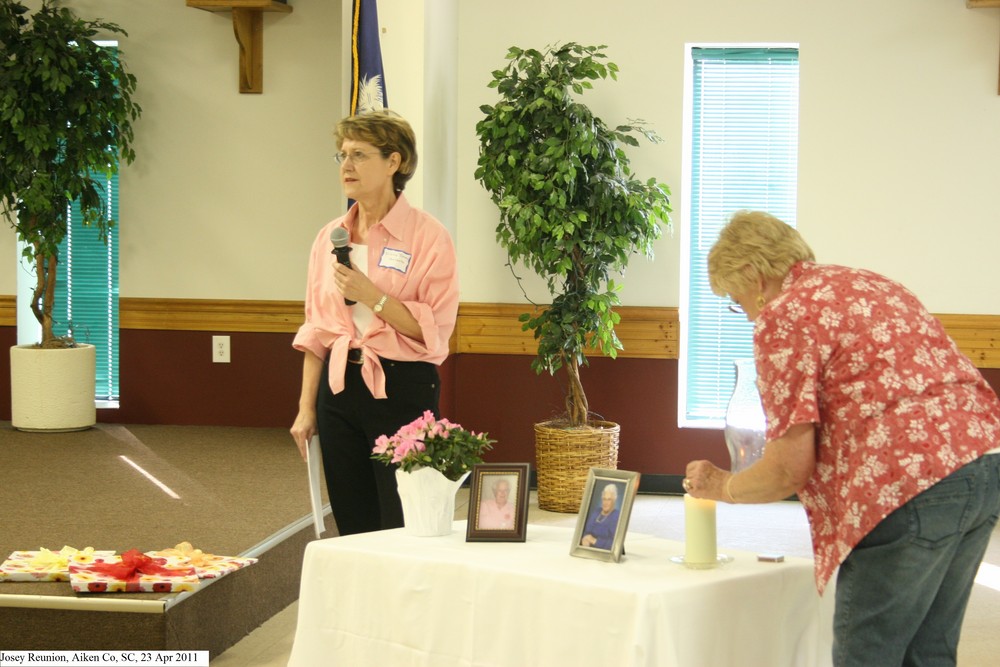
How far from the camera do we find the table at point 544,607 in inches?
78.7

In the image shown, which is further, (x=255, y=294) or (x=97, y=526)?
(x=255, y=294)

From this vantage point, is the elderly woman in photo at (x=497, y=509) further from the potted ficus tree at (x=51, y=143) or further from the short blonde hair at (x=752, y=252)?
the potted ficus tree at (x=51, y=143)

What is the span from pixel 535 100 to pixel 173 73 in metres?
2.25

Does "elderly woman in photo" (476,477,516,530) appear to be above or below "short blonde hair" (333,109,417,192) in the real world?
below

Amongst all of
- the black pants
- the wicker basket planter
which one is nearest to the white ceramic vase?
the black pants

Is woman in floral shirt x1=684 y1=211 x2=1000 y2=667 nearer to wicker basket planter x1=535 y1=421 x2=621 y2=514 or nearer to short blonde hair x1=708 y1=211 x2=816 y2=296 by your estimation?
short blonde hair x1=708 y1=211 x2=816 y2=296

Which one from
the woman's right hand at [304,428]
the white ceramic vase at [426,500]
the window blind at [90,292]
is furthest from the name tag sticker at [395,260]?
the window blind at [90,292]

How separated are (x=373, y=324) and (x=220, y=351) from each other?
141 inches

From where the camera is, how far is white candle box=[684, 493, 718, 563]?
2145mm

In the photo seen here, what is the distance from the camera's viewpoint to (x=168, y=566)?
10.5ft

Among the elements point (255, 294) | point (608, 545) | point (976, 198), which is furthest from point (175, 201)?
point (608, 545)

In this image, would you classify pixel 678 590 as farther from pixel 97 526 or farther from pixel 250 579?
pixel 97 526

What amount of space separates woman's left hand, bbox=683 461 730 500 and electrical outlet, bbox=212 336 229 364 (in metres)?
4.35

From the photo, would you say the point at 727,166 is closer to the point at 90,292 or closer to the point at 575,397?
the point at 575,397
